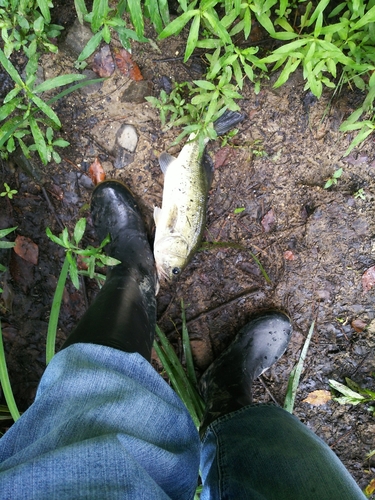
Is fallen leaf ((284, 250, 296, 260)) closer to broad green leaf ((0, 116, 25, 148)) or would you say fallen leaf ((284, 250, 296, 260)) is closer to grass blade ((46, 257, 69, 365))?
grass blade ((46, 257, 69, 365))

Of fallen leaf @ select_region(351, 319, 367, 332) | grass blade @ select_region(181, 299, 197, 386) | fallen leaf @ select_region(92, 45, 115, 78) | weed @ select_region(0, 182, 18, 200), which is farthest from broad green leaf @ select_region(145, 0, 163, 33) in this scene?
fallen leaf @ select_region(351, 319, 367, 332)

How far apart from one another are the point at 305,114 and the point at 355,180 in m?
0.57

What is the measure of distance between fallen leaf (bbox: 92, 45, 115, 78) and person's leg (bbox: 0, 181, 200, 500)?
60.7 inches

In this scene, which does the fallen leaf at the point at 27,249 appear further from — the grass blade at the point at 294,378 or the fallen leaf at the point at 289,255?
the grass blade at the point at 294,378

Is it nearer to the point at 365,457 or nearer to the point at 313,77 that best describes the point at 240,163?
the point at 313,77

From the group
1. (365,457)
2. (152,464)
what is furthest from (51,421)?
(365,457)

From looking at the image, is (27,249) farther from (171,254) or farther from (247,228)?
(247,228)

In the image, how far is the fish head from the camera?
8.16 feet

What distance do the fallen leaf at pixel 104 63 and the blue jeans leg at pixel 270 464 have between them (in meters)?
2.32

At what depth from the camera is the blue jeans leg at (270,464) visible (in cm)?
146

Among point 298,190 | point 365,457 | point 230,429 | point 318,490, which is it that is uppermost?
point 298,190

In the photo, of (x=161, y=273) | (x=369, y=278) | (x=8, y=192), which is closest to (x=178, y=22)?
(x=161, y=273)

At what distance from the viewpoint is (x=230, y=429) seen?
1.91m

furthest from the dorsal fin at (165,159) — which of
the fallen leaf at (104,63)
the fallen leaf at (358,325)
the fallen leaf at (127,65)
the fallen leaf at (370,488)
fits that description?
the fallen leaf at (370,488)
